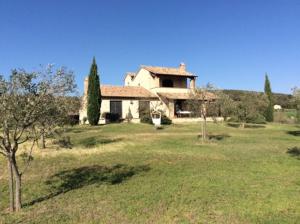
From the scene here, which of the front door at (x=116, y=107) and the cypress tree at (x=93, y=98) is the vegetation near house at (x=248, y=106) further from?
the cypress tree at (x=93, y=98)

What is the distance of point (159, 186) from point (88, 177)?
2888 millimetres

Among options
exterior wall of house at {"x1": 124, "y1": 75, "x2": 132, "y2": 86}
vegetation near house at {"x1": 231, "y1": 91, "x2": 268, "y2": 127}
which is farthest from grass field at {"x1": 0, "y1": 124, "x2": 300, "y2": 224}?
exterior wall of house at {"x1": 124, "y1": 75, "x2": 132, "y2": 86}

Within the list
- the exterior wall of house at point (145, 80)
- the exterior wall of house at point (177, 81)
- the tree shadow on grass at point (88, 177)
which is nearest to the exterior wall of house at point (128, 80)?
the exterior wall of house at point (145, 80)

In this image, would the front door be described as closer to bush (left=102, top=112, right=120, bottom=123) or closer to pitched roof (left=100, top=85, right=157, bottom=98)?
bush (left=102, top=112, right=120, bottom=123)

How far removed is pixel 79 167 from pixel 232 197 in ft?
21.9

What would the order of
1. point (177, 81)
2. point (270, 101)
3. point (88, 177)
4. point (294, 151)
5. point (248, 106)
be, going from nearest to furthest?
1. point (88, 177)
2. point (294, 151)
3. point (248, 106)
4. point (177, 81)
5. point (270, 101)

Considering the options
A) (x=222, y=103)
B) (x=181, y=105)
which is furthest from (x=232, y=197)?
(x=181, y=105)

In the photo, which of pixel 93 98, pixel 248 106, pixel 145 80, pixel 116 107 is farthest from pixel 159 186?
pixel 145 80

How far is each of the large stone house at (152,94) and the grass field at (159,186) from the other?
67.6 feet

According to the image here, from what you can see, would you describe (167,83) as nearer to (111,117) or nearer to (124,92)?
(124,92)

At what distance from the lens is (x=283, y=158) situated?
14.5 metres

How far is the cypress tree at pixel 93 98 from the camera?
110 feet

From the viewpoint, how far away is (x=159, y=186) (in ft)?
32.2

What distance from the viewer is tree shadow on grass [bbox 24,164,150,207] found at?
10066 millimetres
